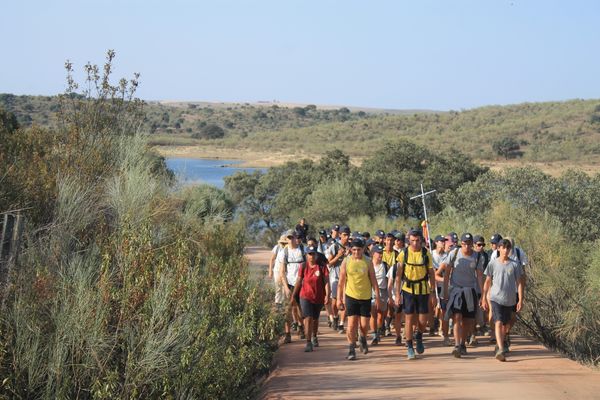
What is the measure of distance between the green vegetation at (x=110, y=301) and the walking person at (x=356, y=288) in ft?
3.60

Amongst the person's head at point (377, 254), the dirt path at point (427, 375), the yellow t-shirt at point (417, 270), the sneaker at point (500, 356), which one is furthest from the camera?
the person's head at point (377, 254)

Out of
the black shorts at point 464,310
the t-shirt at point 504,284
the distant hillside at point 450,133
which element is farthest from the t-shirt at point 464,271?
the distant hillside at point 450,133

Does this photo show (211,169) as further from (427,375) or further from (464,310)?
(427,375)

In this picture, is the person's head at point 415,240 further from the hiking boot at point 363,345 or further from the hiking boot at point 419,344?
the hiking boot at point 363,345

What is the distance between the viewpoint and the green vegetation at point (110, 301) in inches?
279

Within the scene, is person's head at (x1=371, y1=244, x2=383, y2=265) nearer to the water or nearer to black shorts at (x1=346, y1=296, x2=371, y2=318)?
black shorts at (x1=346, y1=296, x2=371, y2=318)

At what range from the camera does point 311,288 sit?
447 inches

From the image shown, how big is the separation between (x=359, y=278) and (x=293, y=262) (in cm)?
183

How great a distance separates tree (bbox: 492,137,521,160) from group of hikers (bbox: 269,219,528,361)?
5630 centimetres

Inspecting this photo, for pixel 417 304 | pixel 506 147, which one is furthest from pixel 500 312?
pixel 506 147

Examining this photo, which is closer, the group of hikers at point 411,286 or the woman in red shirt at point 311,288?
the group of hikers at point 411,286

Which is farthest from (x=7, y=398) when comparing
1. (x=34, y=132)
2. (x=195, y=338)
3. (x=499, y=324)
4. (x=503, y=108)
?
(x=503, y=108)

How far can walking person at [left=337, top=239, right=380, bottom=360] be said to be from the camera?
10.7 m

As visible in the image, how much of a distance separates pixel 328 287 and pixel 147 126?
570cm
